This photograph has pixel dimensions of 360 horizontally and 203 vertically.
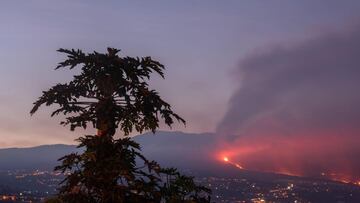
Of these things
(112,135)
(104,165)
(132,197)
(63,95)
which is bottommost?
(132,197)

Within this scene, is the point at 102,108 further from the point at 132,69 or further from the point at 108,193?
the point at 108,193

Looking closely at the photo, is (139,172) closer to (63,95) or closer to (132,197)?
(132,197)

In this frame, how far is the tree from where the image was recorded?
1092 cm

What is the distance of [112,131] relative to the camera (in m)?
11.7

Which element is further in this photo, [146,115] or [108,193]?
[146,115]

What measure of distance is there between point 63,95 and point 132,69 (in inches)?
70.1

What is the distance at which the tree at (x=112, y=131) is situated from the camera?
10.9 meters

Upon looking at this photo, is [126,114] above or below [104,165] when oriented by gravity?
above

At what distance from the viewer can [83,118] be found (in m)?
11.6

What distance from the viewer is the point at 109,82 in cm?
1145

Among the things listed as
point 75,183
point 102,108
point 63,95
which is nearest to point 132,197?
point 75,183

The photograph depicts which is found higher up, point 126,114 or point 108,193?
point 126,114

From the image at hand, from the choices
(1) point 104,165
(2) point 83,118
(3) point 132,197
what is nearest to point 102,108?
(2) point 83,118

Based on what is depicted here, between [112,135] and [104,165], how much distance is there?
936mm
